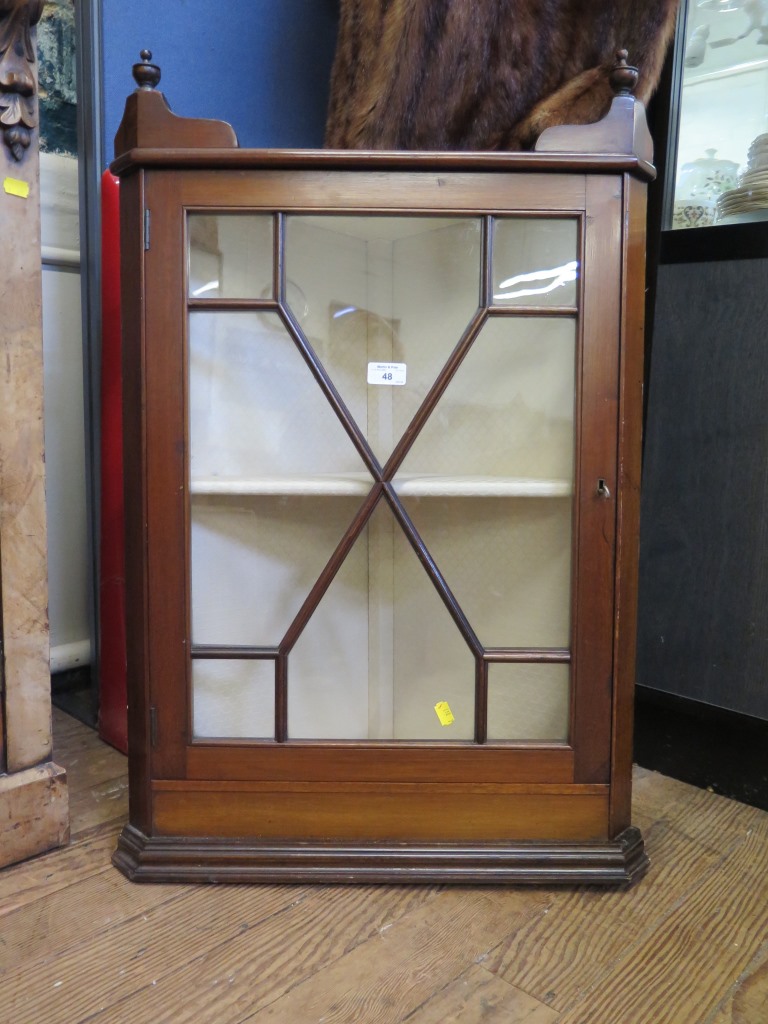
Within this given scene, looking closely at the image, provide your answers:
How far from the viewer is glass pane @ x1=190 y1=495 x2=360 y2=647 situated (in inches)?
36.6

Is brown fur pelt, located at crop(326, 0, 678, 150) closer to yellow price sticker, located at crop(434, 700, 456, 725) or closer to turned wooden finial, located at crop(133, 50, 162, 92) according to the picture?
turned wooden finial, located at crop(133, 50, 162, 92)

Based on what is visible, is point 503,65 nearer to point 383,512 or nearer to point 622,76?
point 622,76

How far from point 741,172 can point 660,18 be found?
26 cm

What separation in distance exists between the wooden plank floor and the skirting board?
2cm

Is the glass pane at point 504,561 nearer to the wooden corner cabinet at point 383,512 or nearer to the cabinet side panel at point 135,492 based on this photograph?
the wooden corner cabinet at point 383,512

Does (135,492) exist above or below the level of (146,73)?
below

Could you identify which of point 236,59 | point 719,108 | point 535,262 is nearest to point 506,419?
point 535,262

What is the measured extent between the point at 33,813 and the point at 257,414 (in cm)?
55

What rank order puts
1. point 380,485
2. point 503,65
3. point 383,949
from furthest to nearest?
1. point 503,65
2. point 380,485
3. point 383,949

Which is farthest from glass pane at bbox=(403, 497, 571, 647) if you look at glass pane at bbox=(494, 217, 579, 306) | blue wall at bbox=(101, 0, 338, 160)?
blue wall at bbox=(101, 0, 338, 160)

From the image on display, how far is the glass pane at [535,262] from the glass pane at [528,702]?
0.42m

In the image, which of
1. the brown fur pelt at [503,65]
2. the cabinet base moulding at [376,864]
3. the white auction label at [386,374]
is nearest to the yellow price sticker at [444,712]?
the cabinet base moulding at [376,864]

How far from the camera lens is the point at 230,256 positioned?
2.92 feet

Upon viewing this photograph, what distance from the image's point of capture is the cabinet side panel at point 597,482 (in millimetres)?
874
